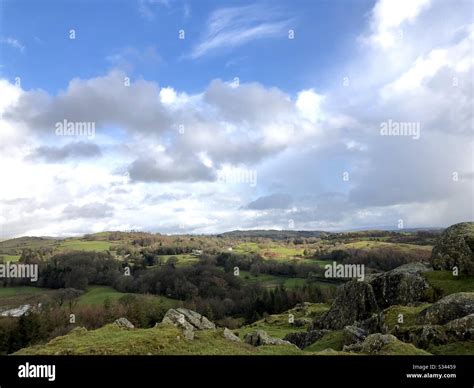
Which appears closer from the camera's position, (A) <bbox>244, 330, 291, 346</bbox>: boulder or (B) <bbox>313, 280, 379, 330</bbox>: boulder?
(A) <bbox>244, 330, 291, 346</bbox>: boulder

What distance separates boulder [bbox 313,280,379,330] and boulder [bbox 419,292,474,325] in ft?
32.8

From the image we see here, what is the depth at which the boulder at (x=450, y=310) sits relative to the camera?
23.1 m

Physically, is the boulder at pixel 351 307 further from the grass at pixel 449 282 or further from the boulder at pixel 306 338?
the grass at pixel 449 282

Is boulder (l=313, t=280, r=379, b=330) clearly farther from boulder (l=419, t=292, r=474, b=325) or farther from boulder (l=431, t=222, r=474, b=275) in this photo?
boulder (l=419, t=292, r=474, b=325)

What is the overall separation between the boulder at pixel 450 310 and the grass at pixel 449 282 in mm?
9392

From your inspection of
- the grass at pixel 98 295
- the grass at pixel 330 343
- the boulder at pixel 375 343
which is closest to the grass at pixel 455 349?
the boulder at pixel 375 343

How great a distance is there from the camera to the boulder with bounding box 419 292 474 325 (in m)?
23.1

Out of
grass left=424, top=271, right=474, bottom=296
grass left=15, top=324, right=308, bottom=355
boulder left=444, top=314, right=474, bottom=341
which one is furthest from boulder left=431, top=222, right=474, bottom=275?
grass left=15, top=324, right=308, bottom=355

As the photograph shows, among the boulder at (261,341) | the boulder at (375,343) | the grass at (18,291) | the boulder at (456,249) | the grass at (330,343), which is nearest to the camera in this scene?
the boulder at (375,343)
